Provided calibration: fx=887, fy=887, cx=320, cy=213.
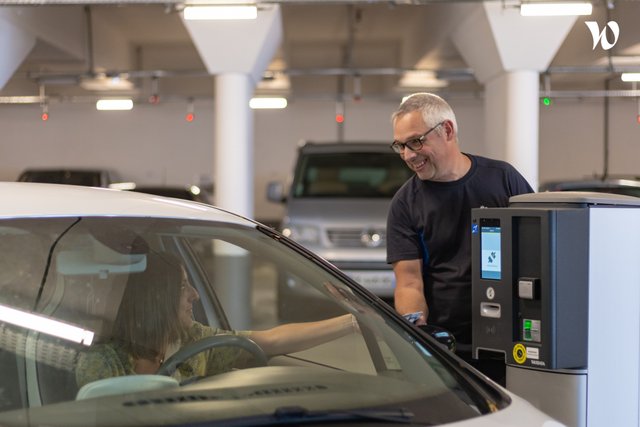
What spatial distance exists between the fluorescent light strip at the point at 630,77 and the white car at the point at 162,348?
435 cm

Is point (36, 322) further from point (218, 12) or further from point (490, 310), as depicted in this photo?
point (218, 12)

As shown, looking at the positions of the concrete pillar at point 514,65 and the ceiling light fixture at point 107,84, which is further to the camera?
the ceiling light fixture at point 107,84

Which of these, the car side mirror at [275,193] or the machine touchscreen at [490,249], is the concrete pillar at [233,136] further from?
the machine touchscreen at [490,249]

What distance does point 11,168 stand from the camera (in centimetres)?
1316

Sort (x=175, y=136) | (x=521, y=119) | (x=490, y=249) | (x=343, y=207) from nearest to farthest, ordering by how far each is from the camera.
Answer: (x=490, y=249)
(x=521, y=119)
(x=343, y=207)
(x=175, y=136)

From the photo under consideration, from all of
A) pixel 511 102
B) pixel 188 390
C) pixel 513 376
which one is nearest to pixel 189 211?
pixel 188 390

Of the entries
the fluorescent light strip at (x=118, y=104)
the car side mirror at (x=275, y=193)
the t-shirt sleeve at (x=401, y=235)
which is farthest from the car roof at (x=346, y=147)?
the t-shirt sleeve at (x=401, y=235)

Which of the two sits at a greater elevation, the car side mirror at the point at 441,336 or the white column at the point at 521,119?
the white column at the point at 521,119

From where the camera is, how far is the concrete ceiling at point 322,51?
26.9ft

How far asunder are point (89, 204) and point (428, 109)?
4.78 feet

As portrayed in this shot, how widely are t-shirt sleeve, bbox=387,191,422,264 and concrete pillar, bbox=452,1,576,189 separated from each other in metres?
5.35

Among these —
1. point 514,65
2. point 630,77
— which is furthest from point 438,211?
point 514,65

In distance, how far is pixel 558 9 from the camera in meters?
7.71

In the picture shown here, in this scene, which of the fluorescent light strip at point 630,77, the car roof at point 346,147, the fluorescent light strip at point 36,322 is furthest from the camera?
the car roof at point 346,147
